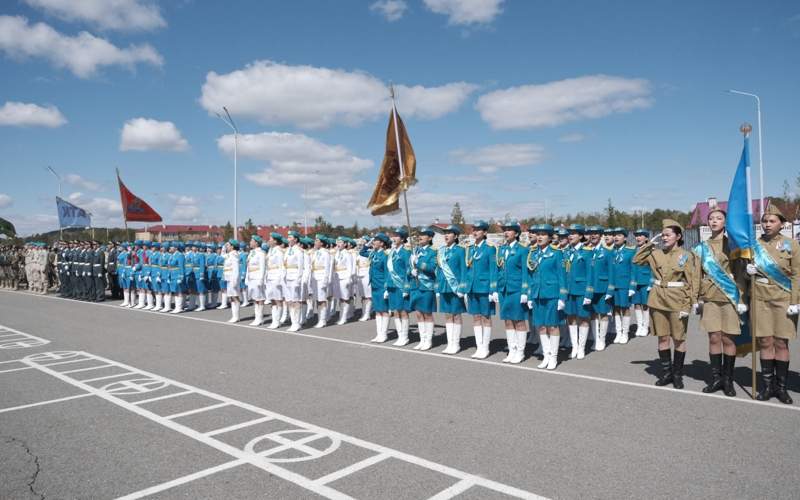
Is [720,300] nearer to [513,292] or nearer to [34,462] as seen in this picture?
[513,292]

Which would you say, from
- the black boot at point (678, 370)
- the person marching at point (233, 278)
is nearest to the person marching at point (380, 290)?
the person marching at point (233, 278)

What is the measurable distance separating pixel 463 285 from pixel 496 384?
2216 millimetres

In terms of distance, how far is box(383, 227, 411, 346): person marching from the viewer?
948 cm

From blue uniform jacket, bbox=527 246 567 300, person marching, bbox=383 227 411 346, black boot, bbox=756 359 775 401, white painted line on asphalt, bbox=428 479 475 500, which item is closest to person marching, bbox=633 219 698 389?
black boot, bbox=756 359 775 401

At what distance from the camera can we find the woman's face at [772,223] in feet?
18.6

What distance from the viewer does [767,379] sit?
579 cm

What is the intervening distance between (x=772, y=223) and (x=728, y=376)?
1.80 m

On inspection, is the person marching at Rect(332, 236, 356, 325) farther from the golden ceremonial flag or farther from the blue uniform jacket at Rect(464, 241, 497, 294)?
the blue uniform jacket at Rect(464, 241, 497, 294)

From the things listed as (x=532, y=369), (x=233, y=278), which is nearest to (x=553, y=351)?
(x=532, y=369)

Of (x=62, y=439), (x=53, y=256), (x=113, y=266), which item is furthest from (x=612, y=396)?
(x=53, y=256)

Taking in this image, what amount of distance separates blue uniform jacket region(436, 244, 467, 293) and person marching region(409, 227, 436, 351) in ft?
0.81

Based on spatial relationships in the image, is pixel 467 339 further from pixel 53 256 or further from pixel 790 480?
pixel 53 256

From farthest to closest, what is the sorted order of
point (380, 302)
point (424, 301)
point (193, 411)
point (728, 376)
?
1. point (380, 302)
2. point (424, 301)
3. point (728, 376)
4. point (193, 411)

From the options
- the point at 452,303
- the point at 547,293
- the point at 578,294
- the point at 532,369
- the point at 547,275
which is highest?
the point at 547,275
